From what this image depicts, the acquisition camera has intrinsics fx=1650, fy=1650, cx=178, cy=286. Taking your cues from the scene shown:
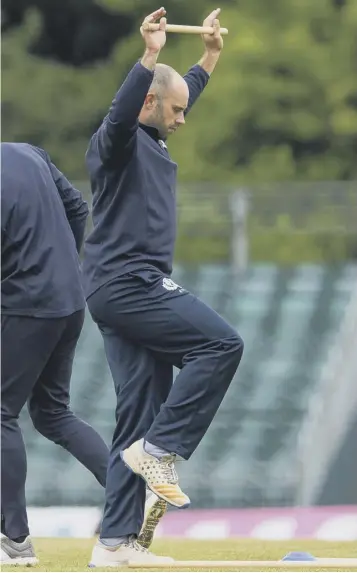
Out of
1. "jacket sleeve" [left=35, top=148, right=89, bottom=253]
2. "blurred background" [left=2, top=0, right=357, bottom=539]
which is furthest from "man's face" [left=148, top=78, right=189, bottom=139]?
"blurred background" [left=2, top=0, right=357, bottom=539]

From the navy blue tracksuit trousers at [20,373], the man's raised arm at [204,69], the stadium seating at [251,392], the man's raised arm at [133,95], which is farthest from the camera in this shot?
the stadium seating at [251,392]

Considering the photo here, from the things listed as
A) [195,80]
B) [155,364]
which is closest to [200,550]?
[155,364]

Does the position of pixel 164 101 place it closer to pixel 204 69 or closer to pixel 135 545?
pixel 204 69

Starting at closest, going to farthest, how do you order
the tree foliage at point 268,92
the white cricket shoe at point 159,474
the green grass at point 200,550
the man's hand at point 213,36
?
the white cricket shoe at point 159,474
the green grass at point 200,550
the man's hand at point 213,36
the tree foliage at point 268,92

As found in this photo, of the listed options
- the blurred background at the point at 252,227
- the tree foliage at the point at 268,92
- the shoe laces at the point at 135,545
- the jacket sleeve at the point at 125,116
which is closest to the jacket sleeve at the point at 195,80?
the jacket sleeve at the point at 125,116

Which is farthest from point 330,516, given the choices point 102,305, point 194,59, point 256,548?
point 194,59

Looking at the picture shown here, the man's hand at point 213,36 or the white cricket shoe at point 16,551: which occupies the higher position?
the man's hand at point 213,36

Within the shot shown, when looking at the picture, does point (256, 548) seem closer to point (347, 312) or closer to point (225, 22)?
point (347, 312)

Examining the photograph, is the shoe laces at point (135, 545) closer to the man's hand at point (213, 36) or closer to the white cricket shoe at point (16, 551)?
the white cricket shoe at point (16, 551)

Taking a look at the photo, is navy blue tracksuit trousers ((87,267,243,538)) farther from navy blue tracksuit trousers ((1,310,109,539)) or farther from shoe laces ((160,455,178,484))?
navy blue tracksuit trousers ((1,310,109,539))

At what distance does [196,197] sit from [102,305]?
358 inches

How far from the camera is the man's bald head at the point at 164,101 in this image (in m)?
6.67

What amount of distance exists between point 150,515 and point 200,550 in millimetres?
1252

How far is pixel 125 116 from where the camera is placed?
633 cm
